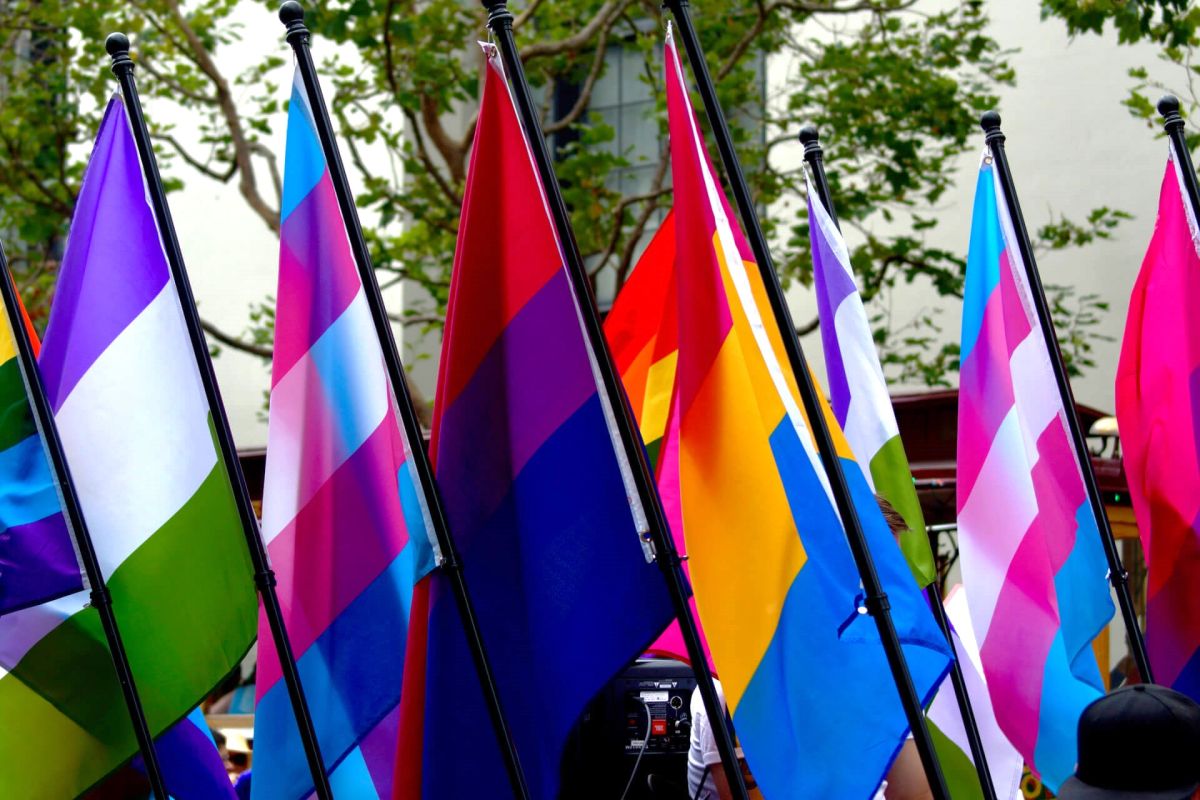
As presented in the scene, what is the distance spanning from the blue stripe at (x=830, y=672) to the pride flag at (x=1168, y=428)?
5.30ft

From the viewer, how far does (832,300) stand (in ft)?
18.2

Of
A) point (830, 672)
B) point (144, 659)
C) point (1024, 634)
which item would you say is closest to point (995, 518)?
point (1024, 634)

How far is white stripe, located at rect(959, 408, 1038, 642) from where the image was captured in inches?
202

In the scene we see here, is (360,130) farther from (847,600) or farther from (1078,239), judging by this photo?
(847,600)

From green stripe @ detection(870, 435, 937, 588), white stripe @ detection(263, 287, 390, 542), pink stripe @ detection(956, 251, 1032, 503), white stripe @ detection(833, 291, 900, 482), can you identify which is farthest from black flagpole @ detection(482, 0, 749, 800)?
pink stripe @ detection(956, 251, 1032, 503)

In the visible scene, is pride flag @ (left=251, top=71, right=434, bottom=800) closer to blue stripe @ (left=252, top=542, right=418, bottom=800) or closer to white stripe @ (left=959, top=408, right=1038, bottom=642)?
blue stripe @ (left=252, top=542, right=418, bottom=800)

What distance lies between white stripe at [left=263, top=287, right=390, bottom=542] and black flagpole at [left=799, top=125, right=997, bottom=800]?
1.70 metres

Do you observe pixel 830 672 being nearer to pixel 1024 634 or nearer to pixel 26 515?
pixel 1024 634

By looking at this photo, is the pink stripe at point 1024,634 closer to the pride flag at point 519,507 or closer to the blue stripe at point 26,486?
the pride flag at point 519,507

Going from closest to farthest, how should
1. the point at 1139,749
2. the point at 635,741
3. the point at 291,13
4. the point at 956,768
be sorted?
1. the point at 1139,749
2. the point at 291,13
3. the point at 635,741
4. the point at 956,768

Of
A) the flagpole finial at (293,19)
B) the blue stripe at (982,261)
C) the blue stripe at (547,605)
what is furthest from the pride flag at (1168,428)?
the flagpole finial at (293,19)

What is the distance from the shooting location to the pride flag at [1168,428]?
5172 mm

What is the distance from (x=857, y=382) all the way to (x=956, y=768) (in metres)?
1.30

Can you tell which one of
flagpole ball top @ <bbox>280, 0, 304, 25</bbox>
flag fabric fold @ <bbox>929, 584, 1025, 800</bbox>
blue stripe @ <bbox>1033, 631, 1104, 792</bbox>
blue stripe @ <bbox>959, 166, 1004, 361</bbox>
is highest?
flagpole ball top @ <bbox>280, 0, 304, 25</bbox>
